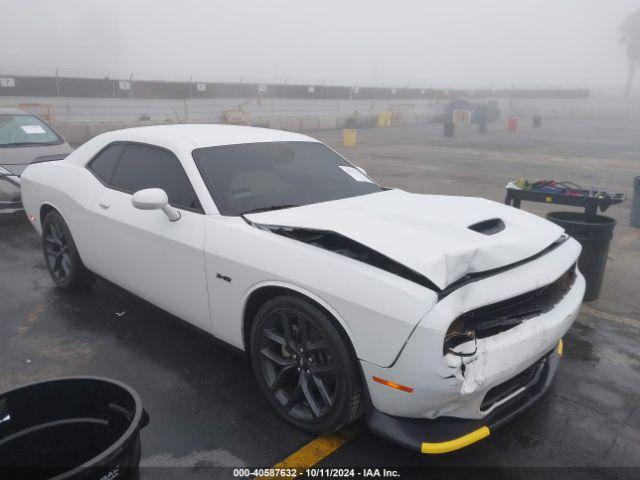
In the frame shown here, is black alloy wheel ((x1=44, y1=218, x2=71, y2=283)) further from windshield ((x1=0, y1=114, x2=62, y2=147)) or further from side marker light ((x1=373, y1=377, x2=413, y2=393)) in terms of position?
windshield ((x1=0, y1=114, x2=62, y2=147))

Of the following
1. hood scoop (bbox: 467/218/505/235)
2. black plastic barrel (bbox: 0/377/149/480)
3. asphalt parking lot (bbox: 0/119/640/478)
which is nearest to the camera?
black plastic barrel (bbox: 0/377/149/480)

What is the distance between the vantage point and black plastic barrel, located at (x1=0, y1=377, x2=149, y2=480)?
1882 millimetres

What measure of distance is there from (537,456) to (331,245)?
5.02 feet

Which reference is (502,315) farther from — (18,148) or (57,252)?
(18,148)

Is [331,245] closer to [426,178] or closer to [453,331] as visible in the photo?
[453,331]

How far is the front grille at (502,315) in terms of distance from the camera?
7.46ft

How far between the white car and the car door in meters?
0.01

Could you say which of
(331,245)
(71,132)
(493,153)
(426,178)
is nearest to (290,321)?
(331,245)

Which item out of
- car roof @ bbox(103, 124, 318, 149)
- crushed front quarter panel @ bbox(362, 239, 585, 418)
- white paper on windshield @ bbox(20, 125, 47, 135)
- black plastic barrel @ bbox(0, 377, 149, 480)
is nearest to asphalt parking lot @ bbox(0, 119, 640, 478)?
crushed front quarter panel @ bbox(362, 239, 585, 418)

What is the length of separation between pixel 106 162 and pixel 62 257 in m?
1.10

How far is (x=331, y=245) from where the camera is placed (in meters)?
2.70

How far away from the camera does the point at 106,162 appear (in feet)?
13.6

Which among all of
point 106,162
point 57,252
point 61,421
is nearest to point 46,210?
point 57,252

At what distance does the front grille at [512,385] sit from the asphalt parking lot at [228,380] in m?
0.35
